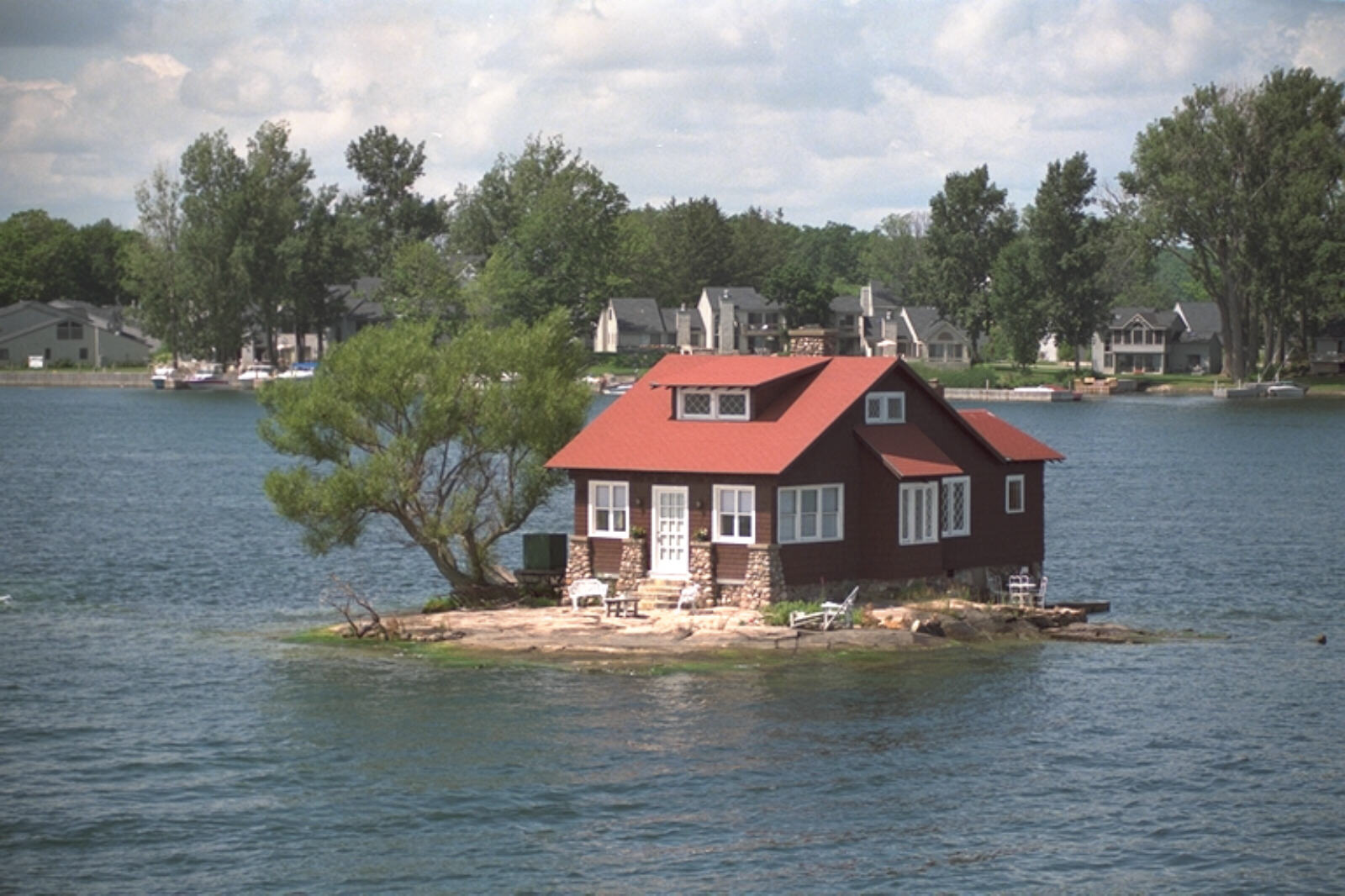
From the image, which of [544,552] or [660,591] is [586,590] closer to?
[660,591]

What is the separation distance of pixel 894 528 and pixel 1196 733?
9906mm

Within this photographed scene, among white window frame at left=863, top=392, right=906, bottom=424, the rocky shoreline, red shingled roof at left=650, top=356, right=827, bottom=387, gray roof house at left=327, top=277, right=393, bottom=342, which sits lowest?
the rocky shoreline

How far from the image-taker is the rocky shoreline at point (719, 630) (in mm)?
44125

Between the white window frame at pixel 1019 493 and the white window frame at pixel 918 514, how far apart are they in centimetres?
388

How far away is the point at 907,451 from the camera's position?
4816 cm

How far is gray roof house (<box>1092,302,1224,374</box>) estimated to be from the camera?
188 metres

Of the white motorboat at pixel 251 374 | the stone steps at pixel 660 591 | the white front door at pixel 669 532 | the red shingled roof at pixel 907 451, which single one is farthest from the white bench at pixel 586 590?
the white motorboat at pixel 251 374

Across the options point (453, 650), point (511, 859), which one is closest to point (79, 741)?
point (453, 650)

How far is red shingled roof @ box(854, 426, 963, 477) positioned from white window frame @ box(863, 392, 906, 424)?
8.5 inches

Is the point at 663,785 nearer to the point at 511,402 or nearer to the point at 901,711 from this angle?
the point at 901,711

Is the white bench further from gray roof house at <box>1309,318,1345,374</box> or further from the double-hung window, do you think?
gray roof house at <box>1309,318,1345,374</box>

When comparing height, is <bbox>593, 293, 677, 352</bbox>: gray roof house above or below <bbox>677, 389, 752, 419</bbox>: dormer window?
above

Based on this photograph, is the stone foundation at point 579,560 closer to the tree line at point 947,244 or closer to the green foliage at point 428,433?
the green foliage at point 428,433

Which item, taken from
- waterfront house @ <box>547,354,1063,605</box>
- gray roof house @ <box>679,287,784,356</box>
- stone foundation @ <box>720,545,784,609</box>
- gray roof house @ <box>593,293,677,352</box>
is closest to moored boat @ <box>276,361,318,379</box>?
gray roof house @ <box>593,293,677,352</box>
